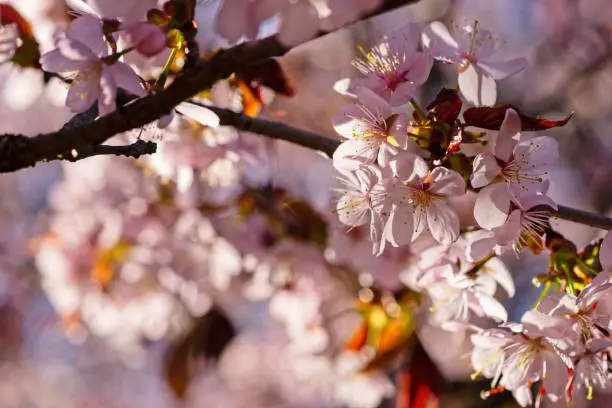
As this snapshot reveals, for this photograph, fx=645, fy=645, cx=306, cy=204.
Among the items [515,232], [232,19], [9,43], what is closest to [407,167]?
[515,232]

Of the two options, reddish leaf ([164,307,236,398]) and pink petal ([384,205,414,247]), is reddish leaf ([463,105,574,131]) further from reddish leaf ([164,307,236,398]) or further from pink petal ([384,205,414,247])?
reddish leaf ([164,307,236,398])

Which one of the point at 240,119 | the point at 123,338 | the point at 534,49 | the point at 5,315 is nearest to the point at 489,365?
the point at 240,119

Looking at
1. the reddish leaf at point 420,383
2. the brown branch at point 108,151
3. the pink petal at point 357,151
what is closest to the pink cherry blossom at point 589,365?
the pink petal at point 357,151

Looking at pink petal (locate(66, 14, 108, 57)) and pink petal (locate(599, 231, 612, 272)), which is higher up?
pink petal (locate(66, 14, 108, 57))

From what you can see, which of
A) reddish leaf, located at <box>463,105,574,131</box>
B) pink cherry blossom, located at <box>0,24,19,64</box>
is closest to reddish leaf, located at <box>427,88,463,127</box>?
reddish leaf, located at <box>463,105,574,131</box>

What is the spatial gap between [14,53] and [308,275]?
83 centimetres

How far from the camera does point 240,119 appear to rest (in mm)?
891

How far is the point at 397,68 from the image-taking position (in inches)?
31.5

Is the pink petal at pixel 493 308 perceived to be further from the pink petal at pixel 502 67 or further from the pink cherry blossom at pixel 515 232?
the pink petal at pixel 502 67

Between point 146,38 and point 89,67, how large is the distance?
0.35 feet

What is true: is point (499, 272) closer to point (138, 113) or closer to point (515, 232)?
point (515, 232)

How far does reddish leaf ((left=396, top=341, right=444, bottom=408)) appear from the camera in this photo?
128cm

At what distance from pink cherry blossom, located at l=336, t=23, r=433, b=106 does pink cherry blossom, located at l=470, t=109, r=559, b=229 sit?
0.12 m

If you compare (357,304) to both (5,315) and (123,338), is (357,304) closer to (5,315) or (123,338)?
(123,338)
